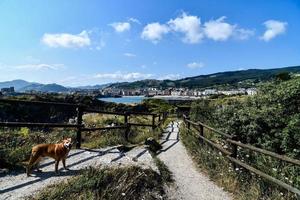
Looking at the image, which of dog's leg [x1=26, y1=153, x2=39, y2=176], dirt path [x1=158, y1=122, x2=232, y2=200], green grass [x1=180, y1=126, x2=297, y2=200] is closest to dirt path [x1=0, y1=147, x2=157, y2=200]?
dog's leg [x1=26, y1=153, x2=39, y2=176]

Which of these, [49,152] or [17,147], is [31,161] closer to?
[49,152]

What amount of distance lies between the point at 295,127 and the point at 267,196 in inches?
160

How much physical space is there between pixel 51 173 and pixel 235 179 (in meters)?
4.05

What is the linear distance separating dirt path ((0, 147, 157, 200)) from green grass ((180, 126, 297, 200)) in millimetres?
1611

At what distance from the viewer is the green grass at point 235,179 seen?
7020 mm

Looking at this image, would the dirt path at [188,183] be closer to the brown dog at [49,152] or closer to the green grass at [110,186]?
the green grass at [110,186]

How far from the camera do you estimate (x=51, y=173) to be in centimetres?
744

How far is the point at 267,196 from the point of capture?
6.89 meters

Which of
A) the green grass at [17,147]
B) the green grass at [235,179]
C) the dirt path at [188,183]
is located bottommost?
the dirt path at [188,183]

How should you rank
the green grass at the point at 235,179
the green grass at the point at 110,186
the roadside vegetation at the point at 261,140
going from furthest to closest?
the roadside vegetation at the point at 261,140
the green grass at the point at 235,179
the green grass at the point at 110,186

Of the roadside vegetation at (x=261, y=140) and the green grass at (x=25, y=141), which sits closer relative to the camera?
the roadside vegetation at (x=261, y=140)

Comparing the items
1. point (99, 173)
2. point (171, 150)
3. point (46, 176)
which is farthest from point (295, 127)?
point (46, 176)

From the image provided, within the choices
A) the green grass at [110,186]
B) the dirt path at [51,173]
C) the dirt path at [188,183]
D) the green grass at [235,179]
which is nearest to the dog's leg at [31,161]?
the dirt path at [51,173]

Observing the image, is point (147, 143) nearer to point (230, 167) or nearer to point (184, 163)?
point (184, 163)
